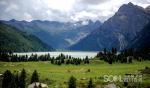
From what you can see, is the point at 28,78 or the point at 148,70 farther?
the point at 148,70

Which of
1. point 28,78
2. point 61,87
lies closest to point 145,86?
point 61,87

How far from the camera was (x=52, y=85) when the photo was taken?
122188 millimetres

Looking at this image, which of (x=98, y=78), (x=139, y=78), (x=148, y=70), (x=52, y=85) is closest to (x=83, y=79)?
(x=98, y=78)

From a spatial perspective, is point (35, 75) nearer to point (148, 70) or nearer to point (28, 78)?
point (28, 78)

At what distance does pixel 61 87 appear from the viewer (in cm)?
11456

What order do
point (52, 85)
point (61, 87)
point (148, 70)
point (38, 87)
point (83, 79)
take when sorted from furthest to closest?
point (148, 70) → point (83, 79) → point (52, 85) → point (61, 87) → point (38, 87)

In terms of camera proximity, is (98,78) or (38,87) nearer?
(38,87)

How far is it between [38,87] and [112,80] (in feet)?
119

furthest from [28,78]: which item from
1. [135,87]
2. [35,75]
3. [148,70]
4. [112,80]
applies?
[148,70]

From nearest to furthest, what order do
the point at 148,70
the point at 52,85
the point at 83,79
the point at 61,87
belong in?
the point at 61,87 → the point at 52,85 → the point at 83,79 → the point at 148,70

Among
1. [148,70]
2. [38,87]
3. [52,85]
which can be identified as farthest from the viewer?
[148,70]

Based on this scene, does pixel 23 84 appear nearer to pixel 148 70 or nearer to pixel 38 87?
pixel 38 87

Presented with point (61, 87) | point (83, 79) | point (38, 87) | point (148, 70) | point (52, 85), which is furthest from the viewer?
point (148, 70)

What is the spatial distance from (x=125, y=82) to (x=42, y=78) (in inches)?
1590
